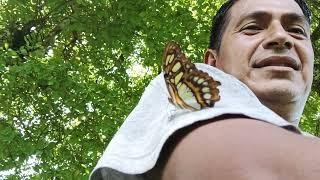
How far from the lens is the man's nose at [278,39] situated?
58.7 inches

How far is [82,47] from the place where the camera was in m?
8.02

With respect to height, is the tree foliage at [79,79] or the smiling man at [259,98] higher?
the smiling man at [259,98]

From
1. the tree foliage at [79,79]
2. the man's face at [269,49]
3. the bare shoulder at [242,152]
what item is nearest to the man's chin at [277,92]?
the man's face at [269,49]

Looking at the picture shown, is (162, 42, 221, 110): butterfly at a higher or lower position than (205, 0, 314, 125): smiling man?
higher

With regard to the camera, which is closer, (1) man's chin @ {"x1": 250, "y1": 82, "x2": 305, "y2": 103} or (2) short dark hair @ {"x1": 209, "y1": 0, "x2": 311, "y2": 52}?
(1) man's chin @ {"x1": 250, "y1": 82, "x2": 305, "y2": 103}

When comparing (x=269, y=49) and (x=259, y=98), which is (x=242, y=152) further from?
(x=269, y=49)

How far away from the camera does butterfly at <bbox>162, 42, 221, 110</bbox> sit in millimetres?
1217

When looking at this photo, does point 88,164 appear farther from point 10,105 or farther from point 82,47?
point 82,47

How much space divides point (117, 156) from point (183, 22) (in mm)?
6121

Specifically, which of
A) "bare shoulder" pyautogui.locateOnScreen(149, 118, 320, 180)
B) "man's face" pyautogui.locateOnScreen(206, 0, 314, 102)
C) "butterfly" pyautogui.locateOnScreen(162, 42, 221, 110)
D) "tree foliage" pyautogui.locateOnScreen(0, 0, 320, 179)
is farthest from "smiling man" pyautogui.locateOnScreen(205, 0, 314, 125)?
"tree foliage" pyautogui.locateOnScreen(0, 0, 320, 179)

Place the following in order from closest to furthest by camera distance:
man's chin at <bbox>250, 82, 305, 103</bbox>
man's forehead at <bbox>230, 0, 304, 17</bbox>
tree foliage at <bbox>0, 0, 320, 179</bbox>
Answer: man's chin at <bbox>250, 82, 305, 103</bbox>
man's forehead at <bbox>230, 0, 304, 17</bbox>
tree foliage at <bbox>0, 0, 320, 179</bbox>

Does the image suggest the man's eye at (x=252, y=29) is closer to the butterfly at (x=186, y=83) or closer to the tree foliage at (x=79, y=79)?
the butterfly at (x=186, y=83)

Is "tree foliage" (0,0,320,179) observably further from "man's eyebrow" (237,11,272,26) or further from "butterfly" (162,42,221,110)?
"butterfly" (162,42,221,110)

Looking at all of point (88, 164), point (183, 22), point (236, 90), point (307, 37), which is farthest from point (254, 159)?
point (183, 22)
